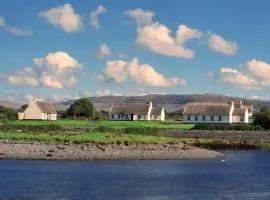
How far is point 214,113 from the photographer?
4488 inches

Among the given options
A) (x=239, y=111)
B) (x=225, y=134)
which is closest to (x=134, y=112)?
(x=239, y=111)

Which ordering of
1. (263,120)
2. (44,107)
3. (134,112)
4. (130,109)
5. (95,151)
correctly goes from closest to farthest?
(95,151)
(263,120)
(134,112)
(130,109)
(44,107)

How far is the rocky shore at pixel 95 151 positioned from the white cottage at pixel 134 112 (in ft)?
196

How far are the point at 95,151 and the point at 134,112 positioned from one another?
68.2 m

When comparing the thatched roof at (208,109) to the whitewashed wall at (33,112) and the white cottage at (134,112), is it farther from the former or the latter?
the whitewashed wall at (33,112)

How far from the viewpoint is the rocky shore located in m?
56.8

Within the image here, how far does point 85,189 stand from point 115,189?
1783mm

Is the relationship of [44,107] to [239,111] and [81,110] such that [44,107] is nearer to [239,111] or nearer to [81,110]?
[81,110]

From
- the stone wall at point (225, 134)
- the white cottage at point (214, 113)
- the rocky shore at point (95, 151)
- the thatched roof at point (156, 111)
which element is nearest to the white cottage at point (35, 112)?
the thatched roof at point (156, 111)

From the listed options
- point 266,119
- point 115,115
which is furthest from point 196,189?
point 115,115

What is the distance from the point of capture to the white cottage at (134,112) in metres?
128

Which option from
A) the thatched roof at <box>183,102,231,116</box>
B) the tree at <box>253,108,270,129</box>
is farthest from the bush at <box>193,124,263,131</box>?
the thatched roof at <box>183,102,231,116</box>

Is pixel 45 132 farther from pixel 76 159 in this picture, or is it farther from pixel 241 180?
pixel 241 180

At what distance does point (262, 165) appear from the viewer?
181ft
